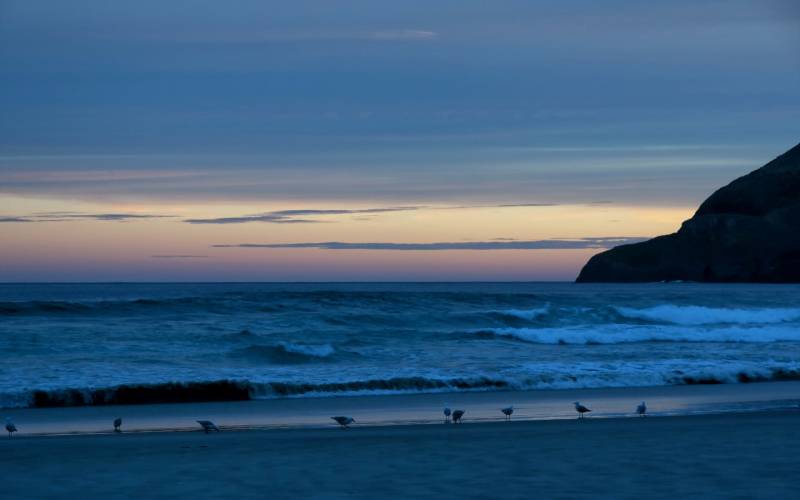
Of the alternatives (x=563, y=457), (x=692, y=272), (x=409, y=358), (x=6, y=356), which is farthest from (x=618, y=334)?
(x=692, y=272)

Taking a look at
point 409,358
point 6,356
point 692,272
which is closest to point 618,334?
point 409,358

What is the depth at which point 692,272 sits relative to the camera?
131 m

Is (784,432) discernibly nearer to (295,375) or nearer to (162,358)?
(295,375)

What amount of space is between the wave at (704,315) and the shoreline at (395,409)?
2494 centimetres

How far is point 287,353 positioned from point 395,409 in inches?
382

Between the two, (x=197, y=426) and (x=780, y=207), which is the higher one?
(x=780, y=207)

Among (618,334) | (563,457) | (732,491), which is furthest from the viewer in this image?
(618,334)

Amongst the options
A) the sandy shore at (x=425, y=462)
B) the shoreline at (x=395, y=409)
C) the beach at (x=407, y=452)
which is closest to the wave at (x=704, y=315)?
the shoreline at (x=395, y=409)

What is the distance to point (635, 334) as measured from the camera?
3294 cm

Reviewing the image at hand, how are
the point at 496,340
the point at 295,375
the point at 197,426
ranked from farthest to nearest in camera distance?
the point at 496,340 < the point at 295,375 < the point at 197,426

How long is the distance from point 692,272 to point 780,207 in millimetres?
15763

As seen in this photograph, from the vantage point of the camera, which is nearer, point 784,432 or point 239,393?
point 784,432

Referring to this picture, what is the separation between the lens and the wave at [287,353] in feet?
81.0

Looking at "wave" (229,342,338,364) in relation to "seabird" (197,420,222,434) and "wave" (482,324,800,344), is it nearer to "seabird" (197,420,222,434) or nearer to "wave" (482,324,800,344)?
"wave" (482,324,800,344)
